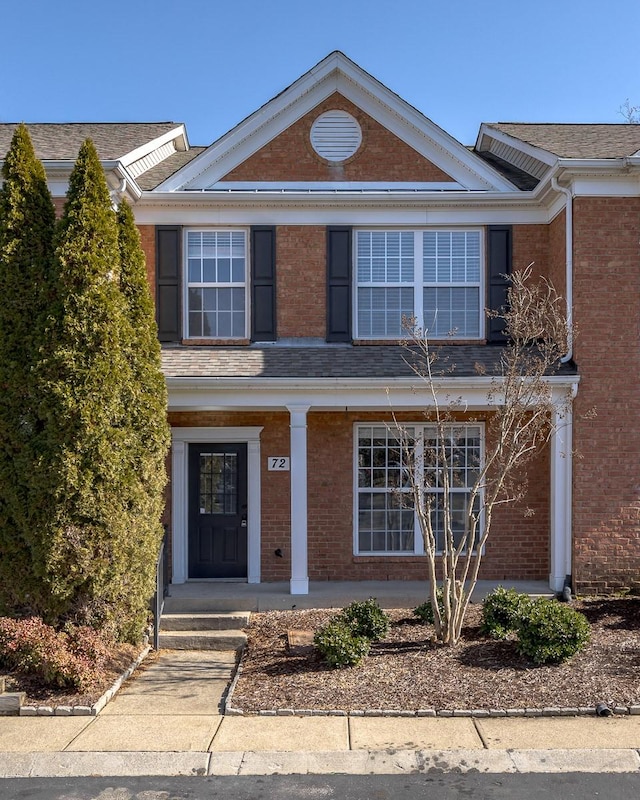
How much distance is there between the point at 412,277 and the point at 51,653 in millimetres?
7078

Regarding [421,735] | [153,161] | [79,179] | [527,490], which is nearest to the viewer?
[421,735]

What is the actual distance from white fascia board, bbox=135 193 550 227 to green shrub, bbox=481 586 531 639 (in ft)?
18.3

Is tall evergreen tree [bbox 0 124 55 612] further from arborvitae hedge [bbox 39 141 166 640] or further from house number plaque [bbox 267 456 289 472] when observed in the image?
house number plaque [bbox 267 456 289 472]

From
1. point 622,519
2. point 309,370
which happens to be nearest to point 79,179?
point 309,370

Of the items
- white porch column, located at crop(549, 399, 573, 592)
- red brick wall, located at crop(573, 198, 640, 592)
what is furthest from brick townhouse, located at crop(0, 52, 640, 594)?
red brick wall, located at crop(573, 198, 640, 592)

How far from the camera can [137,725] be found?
6.34 metres

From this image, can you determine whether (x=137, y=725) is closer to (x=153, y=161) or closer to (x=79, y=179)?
(x=79, y=179)

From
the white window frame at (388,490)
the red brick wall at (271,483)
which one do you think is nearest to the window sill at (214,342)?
the red brick wall at (271,483)

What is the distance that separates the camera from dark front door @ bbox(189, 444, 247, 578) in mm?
10898

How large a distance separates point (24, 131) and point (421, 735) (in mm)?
7178

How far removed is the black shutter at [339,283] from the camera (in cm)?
1093

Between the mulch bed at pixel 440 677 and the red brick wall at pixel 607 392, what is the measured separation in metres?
1.46

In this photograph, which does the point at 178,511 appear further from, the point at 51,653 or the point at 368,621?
the point at 51,653

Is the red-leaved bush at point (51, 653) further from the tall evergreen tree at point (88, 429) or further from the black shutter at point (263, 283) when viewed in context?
the black shutter at point (263, 283)
